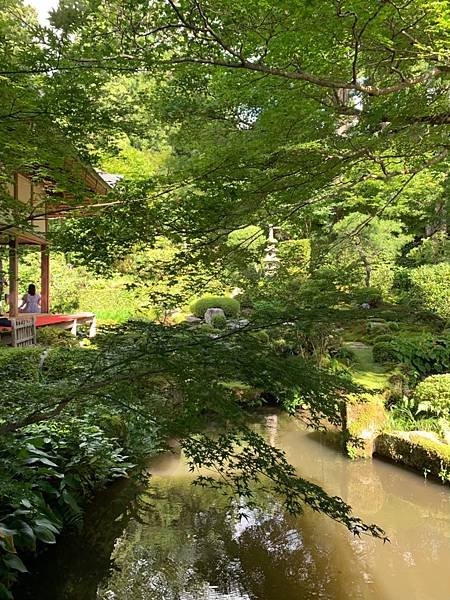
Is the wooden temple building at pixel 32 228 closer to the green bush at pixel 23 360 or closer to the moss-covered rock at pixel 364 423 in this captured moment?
the green bush at pixel 23 360

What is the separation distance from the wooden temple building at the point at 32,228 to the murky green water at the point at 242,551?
2394 millimetres

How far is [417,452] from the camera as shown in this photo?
20.4 feet

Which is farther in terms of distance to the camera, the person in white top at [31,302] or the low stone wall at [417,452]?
the person in white top at [31,302]

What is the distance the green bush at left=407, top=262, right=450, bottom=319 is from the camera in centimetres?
903

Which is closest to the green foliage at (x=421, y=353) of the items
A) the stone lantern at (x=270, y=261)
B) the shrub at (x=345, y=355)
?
the shrub at (x=345, y=355)

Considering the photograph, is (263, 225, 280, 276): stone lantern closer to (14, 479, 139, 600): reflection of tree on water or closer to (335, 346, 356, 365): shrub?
(335, 346, 356, 365): shrub

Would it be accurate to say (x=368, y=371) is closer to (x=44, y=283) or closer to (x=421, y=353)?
(x=421, y=353)

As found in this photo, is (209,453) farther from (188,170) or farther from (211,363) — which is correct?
(188,170)

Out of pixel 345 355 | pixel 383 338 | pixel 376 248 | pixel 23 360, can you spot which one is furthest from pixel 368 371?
pixel 23 360

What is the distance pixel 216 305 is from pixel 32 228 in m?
11.2

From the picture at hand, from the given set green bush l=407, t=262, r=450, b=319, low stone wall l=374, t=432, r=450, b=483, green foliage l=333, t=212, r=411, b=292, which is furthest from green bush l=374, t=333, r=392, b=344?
low stone wall l=374, t=432, r=450, b=483

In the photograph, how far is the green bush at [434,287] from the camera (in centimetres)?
903

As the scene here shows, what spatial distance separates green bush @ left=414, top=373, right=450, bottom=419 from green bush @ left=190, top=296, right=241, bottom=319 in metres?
7.58

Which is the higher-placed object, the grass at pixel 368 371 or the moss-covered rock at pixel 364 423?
the grass at pixel 368 371
